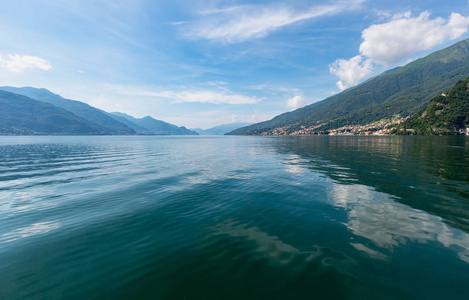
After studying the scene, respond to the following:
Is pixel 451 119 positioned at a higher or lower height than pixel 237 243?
higher

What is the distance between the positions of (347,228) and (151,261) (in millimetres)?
10955

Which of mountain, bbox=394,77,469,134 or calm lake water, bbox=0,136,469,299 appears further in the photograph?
mountain, bbox=394,77,469,134

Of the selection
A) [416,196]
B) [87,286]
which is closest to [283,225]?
[87,286]

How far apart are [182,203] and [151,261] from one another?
735 cm

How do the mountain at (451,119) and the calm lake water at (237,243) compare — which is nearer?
the calm lake water at (237,243)

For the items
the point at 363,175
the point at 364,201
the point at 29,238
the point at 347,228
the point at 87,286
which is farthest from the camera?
the point at 363,175

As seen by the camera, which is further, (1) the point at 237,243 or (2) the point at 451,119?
(2) the point at 451,119

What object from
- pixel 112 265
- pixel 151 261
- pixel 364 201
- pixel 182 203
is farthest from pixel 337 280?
pixel 182 203

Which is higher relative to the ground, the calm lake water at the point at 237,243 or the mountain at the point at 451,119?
the mountain at the point at 451,119

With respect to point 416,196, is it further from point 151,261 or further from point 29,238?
point 29,238

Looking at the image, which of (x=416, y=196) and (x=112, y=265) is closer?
(x=112, y=265)

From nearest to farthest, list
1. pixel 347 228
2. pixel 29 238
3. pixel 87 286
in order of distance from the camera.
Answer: pixel 87 286
pixel 29 238
pixel 347 228

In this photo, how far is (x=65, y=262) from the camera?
8375mm

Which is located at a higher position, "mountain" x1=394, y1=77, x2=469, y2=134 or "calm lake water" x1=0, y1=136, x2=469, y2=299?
"mountain" x1=394, y1=77, x2=469, y2=134
